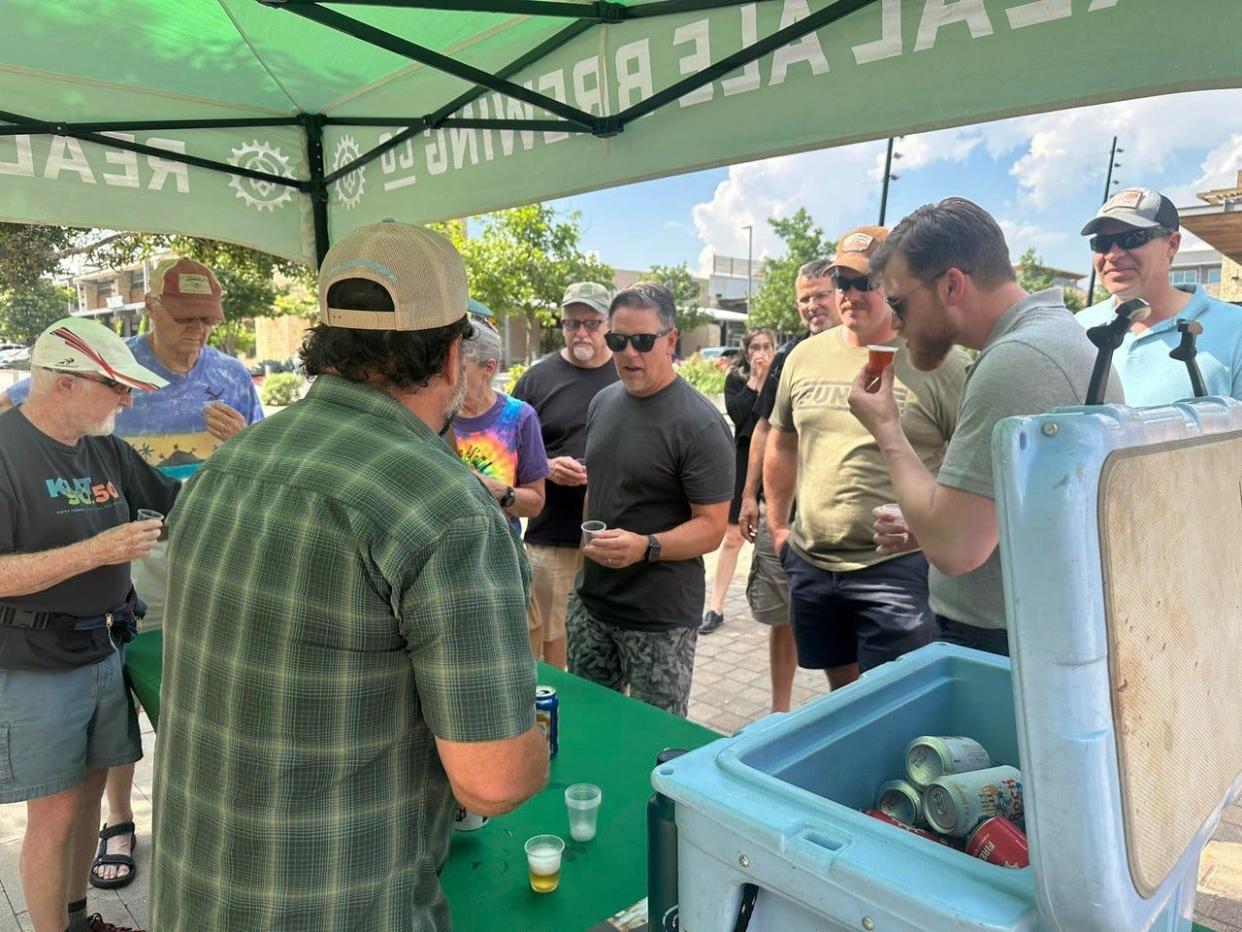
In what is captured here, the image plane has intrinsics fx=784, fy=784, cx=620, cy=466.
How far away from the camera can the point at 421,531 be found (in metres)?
1.06

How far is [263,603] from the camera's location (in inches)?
43.8

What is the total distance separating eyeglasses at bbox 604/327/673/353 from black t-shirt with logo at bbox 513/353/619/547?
39.4 inches

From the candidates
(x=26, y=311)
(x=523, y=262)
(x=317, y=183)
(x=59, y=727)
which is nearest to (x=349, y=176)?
(x=317, y=183)

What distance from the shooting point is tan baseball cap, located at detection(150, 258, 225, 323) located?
318 centimetres

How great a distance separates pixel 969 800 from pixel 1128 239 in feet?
9.25

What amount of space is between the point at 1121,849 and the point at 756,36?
6.20ft

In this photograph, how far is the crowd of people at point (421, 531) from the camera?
1.10 metres

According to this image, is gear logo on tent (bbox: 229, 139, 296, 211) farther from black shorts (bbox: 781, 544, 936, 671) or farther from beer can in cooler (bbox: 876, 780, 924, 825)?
beer can in cooler (bbox: 876, 780, 924, 825)

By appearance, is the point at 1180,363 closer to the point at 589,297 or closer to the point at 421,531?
the point at 589,297

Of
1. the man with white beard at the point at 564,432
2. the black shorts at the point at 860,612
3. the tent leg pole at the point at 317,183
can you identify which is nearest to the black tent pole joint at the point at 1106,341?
the black shorts at the point at 860,612

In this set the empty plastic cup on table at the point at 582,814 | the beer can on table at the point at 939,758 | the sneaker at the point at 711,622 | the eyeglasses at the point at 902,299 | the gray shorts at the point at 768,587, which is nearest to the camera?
the beer can on table at the point at 939,758

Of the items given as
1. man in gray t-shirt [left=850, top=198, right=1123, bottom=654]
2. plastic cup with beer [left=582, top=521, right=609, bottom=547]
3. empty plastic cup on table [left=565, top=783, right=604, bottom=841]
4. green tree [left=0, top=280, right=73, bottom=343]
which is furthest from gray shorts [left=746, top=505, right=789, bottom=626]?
green tree [left=0, top=280, right=73, bottom=343]

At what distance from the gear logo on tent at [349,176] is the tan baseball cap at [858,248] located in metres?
2.09

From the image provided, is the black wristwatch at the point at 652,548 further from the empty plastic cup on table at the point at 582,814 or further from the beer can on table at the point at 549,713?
the empty plastic cup on table at the point at 582,814
